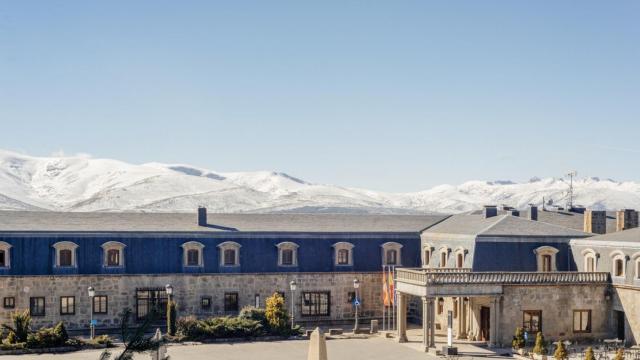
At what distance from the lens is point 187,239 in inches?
2218

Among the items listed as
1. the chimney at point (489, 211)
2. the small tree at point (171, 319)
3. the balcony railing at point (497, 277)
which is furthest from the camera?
the chimney at point (489, 211)

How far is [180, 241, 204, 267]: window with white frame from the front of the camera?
56031mm

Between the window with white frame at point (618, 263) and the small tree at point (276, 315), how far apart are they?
1985 centimetres

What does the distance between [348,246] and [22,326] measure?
22.9m

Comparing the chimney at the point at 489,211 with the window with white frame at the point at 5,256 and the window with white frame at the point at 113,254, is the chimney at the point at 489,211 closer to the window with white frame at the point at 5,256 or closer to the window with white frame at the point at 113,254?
the window with white frame at the point at 113,254

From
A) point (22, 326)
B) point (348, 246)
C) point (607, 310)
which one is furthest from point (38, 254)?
point (607, 310)

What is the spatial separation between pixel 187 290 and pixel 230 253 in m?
3.82

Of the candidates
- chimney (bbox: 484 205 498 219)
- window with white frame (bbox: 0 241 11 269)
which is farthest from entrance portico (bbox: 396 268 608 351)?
window with white frame (bbox: 0 241 11 269)

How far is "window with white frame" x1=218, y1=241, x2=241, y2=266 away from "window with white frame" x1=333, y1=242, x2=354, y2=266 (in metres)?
6.91

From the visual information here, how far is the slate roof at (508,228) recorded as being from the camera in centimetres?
5347

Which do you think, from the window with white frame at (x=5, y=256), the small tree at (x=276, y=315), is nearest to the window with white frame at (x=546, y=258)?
the small tree at (x=276, y=315)

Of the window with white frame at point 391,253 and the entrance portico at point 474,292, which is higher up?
the window with white frame at point 391,253

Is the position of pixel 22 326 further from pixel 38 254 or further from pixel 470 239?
pixel 470 239

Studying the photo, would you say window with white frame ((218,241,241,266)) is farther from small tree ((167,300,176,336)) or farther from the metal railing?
the metal railing
